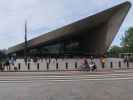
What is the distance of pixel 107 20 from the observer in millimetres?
83188

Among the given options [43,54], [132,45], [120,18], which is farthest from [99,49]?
[132,45]

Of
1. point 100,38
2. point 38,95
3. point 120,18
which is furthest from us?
point 100,38

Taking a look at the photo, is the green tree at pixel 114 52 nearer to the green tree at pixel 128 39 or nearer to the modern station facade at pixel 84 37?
the green tree at pixel 128 39

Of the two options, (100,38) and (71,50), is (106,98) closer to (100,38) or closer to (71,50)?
(100,38)

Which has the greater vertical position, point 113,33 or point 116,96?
point 113,33

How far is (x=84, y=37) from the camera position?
308 ft

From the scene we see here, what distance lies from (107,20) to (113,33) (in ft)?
12.1

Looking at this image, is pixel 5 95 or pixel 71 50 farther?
pixel 71 50

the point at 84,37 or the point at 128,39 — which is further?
the point at 128,39

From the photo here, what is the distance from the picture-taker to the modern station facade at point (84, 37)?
80.9 metres

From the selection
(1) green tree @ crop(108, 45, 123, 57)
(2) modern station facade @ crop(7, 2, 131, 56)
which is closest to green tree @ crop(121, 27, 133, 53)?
(1) green tree @ crop(108, 45, 123, 57)

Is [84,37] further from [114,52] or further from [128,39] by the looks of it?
[128,39]

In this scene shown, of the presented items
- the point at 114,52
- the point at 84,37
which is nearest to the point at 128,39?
the point at 114,52

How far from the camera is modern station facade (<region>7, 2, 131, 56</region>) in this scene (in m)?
80.9
